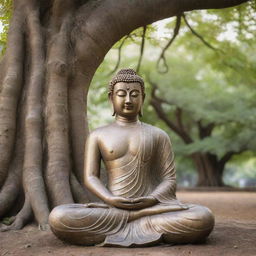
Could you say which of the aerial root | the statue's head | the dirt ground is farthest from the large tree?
the statue's head

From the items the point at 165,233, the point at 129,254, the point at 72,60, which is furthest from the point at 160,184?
the point at 72,60

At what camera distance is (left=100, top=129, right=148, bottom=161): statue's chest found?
4.58 m

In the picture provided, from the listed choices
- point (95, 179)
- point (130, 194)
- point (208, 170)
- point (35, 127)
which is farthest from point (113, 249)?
point (208, 170)

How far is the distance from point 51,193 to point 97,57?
7.42 ft

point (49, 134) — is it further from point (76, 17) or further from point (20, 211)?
point (76, 17)

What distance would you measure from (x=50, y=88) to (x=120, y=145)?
1513 millimetres

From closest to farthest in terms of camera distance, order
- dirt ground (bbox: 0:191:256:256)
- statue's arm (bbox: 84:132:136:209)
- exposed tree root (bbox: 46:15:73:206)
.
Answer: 1. dirt ground (bbox: 0:191:256:256)
2. statue's arm (bbox: 84:132:136:209)
3. exposed tree root (bbox: 46:15:73:206)

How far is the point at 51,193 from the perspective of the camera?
5.01 m

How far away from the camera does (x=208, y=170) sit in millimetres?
20172

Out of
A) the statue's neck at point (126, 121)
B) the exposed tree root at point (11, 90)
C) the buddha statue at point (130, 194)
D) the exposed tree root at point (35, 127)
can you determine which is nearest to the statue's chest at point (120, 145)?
the buddha statue at point (130, 194)

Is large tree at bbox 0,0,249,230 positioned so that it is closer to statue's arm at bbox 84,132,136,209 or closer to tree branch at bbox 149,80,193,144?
statue's arm at bbox 84,132,136,209

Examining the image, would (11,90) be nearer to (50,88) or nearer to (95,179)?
(50,88)

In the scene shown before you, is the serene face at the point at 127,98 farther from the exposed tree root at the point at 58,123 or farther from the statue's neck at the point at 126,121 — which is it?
the exposed tree root at the point at 58,123

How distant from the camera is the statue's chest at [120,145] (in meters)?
4.58
